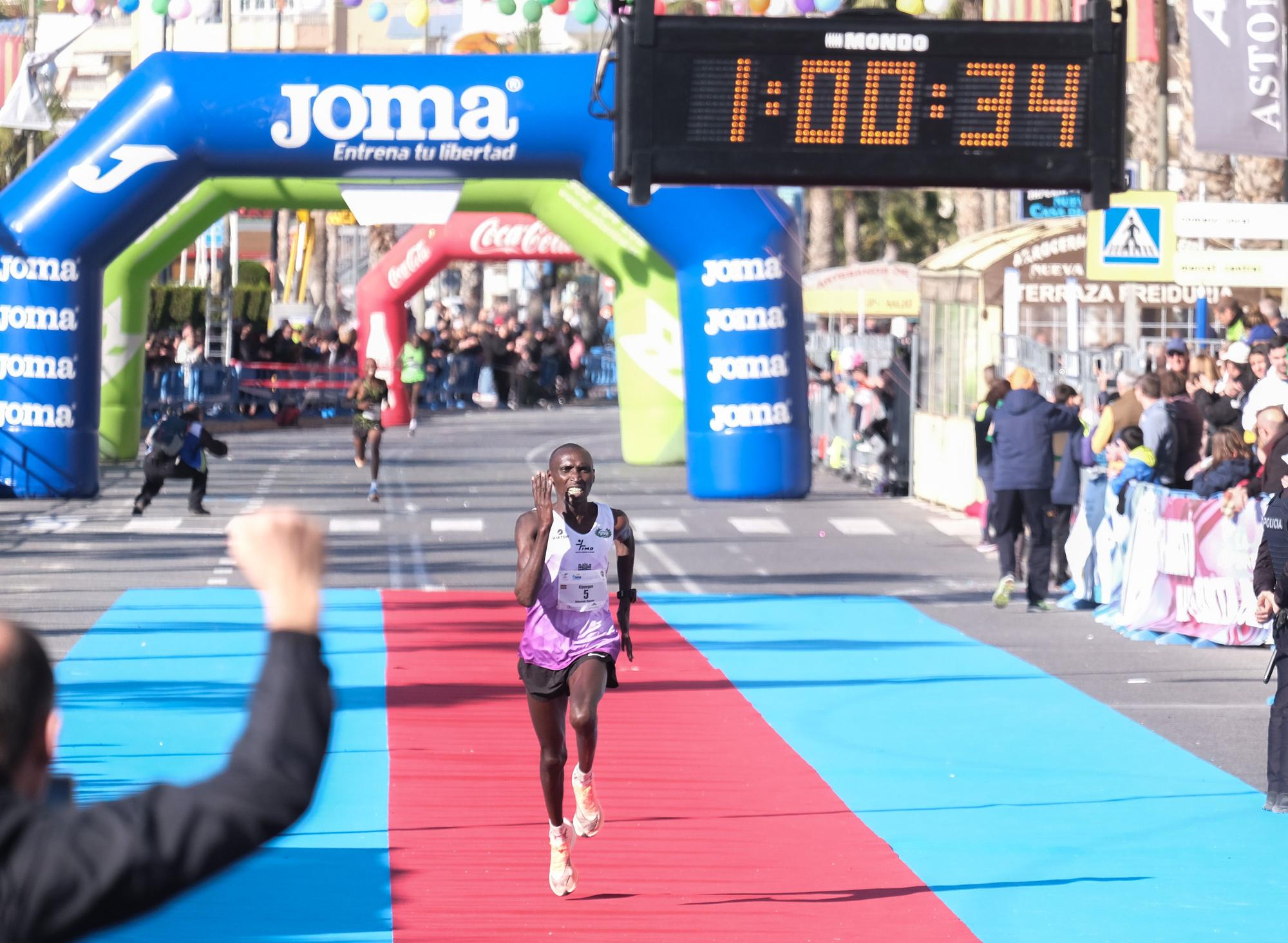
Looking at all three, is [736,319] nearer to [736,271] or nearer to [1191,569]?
[736,271]

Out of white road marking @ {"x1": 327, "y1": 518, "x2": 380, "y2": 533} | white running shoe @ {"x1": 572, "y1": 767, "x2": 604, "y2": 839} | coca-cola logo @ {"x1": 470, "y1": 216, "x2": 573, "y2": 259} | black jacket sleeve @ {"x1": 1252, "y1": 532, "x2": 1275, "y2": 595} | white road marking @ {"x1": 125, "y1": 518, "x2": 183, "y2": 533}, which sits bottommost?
white road marking @ {"x1": 327, "y1": 518, "x2": 380, "y2": 533}

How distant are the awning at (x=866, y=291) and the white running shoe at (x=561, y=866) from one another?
2723cm

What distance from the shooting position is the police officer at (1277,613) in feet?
30.5

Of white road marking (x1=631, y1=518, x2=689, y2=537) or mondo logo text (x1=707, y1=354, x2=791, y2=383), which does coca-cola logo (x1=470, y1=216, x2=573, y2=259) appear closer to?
mondo logo text (x1=707, y1=354, x2=791, y2=383)

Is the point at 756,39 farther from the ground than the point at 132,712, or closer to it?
farther from the ground

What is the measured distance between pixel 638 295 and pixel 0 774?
2565 cm

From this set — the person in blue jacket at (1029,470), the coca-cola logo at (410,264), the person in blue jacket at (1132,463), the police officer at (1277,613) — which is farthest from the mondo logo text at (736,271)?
the coca-cola logo at (410,264)

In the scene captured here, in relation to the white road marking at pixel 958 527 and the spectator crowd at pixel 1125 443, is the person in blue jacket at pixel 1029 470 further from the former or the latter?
the white road marking at pixel 958 527

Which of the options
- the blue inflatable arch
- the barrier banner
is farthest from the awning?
the barrier banner

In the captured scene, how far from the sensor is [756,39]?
12.9 m

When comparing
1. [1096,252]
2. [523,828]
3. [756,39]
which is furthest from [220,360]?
[523,828]

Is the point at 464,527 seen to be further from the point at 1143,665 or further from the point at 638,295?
the point at 1143,665

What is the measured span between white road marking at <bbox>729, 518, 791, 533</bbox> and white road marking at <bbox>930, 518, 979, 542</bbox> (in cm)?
163

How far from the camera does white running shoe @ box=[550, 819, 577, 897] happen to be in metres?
7.74
